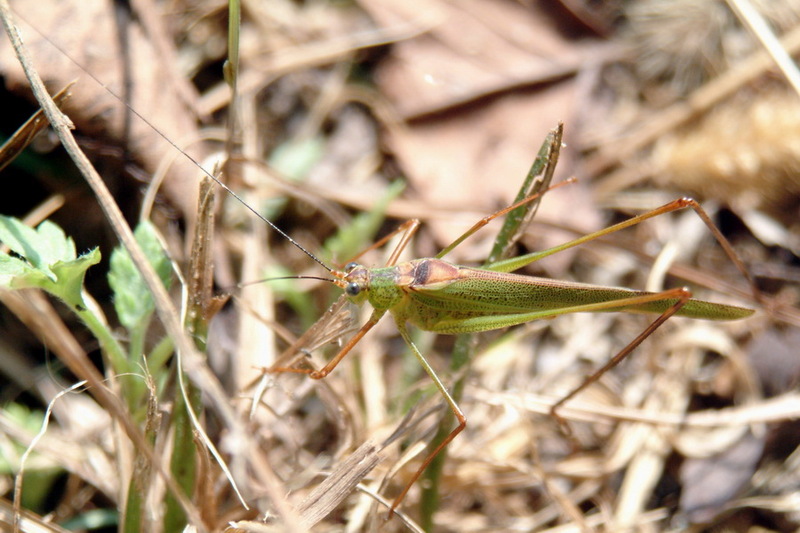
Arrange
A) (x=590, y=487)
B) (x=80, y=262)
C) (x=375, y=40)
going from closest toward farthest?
(x=80, y=262) < (x=590, y=487) < (x=375, y=40)

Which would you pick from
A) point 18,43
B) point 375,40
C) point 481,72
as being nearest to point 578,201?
point 481,72

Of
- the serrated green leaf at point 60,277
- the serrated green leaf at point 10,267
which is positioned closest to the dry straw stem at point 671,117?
the serrated green leaf at point 60,277

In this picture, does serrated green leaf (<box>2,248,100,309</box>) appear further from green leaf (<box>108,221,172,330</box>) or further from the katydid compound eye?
the katydid compound eye

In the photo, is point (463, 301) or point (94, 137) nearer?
point (463, 301)

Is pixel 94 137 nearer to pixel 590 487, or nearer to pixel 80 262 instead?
pixel 80 262

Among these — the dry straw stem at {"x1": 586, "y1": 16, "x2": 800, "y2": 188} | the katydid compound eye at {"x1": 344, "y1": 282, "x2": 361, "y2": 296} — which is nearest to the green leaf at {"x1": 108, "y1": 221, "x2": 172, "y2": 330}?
the katydid compound eye at {"x1": 344, "y1": 282, "x2": 361, "y2": 296}

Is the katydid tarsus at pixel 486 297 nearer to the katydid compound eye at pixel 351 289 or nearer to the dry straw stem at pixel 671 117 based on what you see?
the katydid compound eye at pixel 351 289

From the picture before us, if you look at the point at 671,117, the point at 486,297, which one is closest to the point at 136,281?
the point at 486,297
